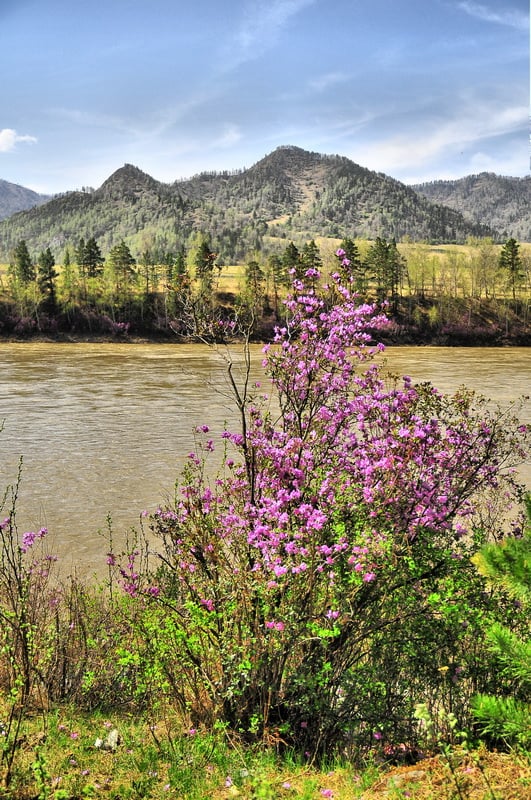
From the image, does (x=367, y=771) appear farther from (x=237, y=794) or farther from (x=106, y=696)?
(x=106, y=696)

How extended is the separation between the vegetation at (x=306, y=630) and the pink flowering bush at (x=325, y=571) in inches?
1.1

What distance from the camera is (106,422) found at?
115 feet

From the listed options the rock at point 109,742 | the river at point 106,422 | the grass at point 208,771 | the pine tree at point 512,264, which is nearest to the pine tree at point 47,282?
the river at point 106,422

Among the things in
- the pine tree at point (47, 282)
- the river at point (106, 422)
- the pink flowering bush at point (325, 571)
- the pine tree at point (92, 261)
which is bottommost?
the river at point (106, 422)

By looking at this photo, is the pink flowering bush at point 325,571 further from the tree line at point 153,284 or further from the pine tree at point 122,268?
the pine tree at point 122,268

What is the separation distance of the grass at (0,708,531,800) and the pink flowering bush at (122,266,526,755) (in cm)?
39

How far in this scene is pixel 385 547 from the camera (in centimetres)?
591

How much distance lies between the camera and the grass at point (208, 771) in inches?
179

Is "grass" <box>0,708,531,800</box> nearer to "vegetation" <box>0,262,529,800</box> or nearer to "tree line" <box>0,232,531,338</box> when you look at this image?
"vegetation" <box>0,262,529,800</box>

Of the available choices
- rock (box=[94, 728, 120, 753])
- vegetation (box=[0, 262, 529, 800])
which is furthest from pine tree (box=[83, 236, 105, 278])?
rock (box=[94, 728, 120, 753])

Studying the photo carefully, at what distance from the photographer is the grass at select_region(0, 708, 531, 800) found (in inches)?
179

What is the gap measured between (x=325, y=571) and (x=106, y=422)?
30.4 meters

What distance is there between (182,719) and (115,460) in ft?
65.4

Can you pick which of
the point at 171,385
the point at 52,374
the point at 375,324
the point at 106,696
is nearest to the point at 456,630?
the point at 375,324
